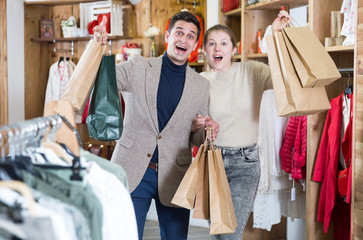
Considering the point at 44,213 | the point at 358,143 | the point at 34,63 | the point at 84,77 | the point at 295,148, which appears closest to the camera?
the point at 44,213

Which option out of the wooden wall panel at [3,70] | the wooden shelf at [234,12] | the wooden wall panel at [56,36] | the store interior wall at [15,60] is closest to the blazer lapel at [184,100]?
the wooden shelf at [234,12]

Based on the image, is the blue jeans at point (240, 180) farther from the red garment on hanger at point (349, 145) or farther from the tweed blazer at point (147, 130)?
the red garment on hanger at point (349, 145)

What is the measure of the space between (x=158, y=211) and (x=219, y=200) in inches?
15.6

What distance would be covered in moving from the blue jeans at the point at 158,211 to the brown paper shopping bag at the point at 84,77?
633 mm

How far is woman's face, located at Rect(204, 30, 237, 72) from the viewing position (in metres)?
2.26

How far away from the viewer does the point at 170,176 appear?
6.98 feet

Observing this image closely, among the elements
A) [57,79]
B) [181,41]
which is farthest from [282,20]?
[57,79]

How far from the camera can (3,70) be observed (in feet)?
15.0

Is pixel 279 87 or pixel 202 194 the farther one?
pixel 202 194

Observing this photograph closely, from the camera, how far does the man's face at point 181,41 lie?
2141mm

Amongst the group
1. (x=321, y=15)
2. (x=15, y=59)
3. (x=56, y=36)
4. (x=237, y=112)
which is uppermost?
(x=56, y=36)

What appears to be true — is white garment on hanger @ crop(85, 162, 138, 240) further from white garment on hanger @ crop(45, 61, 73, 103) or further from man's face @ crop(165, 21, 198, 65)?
white garment on hanger @ crop(45, 61, 73, 103)

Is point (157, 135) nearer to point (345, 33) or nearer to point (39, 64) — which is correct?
point (345, 33)

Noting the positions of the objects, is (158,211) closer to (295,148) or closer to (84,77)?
(84,77)
